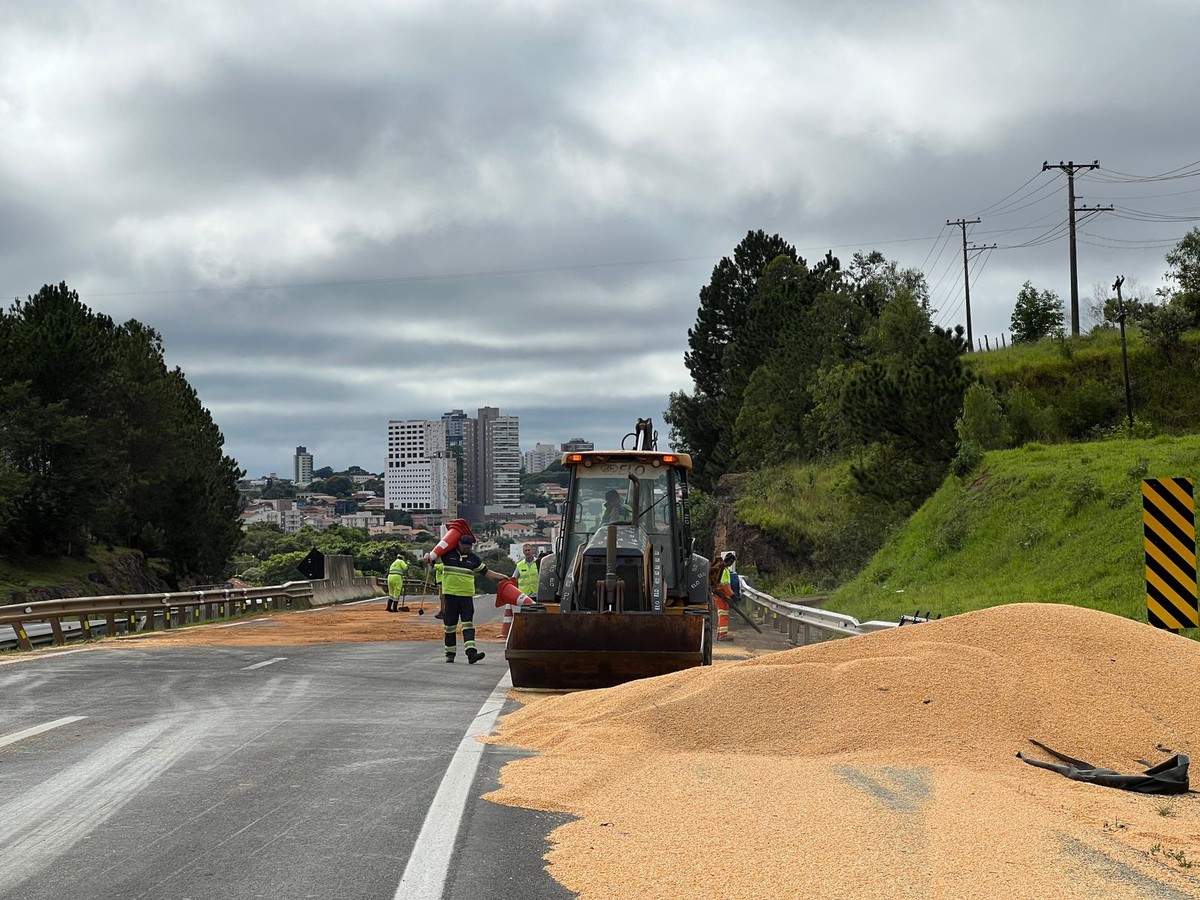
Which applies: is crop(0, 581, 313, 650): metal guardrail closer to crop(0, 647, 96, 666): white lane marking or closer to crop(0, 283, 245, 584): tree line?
crop(0, 647, 96, 666): white lane marking

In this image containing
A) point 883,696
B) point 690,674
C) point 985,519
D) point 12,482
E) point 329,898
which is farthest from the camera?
point 12,482

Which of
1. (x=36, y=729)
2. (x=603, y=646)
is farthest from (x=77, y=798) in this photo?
(x=603, y=646)

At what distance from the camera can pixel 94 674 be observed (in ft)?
50.5

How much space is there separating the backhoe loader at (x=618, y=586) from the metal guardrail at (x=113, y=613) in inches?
450

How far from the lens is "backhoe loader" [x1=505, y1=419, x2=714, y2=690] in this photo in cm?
1322

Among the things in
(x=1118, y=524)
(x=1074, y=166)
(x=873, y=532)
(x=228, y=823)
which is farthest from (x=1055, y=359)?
(x=228, y=823)

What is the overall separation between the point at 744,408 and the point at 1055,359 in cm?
1641

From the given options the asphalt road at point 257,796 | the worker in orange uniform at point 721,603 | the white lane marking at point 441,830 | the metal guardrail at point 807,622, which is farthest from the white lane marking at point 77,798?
the worker in orange uniform at point 721,603

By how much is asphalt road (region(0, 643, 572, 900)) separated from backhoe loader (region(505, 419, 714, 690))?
33.3 inches

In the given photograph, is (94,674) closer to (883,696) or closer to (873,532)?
(883,696)

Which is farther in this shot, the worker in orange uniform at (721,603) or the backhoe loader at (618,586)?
the worker in orange uniform at (721,603)

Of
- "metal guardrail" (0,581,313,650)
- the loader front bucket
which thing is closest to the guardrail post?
"metal guardrail" (0,581,313,650)

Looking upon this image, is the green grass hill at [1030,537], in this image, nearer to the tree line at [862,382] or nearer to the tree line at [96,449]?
the tree line at [862,382]

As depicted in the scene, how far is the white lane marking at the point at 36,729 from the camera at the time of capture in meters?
9.72
